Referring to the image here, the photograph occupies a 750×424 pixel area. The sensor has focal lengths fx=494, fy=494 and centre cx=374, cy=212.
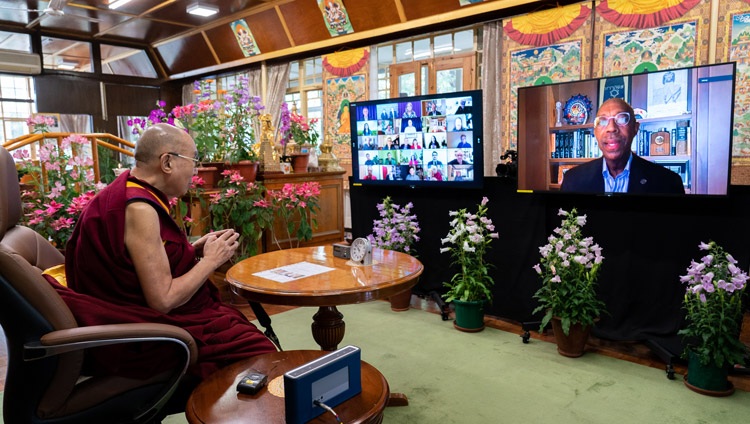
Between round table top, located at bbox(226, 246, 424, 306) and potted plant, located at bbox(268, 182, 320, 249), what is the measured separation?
5.00 ft

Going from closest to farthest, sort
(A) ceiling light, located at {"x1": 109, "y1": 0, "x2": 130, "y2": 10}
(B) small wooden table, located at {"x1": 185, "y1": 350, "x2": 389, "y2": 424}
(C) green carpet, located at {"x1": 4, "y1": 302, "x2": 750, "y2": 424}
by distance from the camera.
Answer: (B) small wooden table, located at {"x1": 185, "y1": 350, "x2": 389, "y2": 424}
(C) green carpet, located at {"x1": 4, "y1": 302, "x2": 750, "y2": 424}
(A) ceiling light, located at {"x1": 109, "y1": 0, "x2": 130, "y2": 10}

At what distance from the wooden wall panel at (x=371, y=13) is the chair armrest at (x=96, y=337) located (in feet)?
16.9

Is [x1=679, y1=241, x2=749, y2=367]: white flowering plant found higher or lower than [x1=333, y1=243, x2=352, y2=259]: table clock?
lower

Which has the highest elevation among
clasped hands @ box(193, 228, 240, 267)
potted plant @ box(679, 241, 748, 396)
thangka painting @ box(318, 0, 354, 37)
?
thangka painting @ box(318, 0, 354, 37)

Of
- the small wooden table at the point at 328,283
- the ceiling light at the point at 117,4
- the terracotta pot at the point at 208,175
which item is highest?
the ceiling light at the point at 117,4

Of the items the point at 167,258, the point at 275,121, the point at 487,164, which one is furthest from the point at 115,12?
the point at 167,258

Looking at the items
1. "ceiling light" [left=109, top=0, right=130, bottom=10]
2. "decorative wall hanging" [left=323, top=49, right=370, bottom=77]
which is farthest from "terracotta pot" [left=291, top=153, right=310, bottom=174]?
"ceiling light" [left=109, top=0, right=130, bottom=10]

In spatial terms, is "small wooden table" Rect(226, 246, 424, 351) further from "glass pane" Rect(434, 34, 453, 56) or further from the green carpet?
"glass pane" Rect(434, 34, 453, 56)

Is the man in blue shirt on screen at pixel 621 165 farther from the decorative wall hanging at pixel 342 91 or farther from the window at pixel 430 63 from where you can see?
the decorative wall hanging at pixel 342 91

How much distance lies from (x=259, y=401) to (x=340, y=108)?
19.3ft

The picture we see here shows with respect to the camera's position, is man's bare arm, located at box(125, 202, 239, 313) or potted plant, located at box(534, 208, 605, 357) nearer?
man's bare arm, located at box(125, 202, 239, 313)

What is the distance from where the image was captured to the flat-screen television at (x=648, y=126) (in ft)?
8.39

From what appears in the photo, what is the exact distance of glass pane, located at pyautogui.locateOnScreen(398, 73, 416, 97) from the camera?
243 inches

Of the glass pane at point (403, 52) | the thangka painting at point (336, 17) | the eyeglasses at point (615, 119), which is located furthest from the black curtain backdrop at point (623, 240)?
the thangka painting at point (336, 17)
